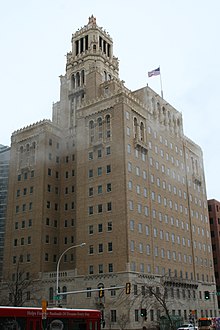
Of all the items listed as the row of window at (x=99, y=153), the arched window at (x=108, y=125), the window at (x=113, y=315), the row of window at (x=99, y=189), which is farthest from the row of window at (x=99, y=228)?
the arched window at (x=108, y=125)

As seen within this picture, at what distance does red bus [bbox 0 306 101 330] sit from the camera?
27891 millimetres

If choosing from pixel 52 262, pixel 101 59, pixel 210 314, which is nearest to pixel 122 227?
pixel 52 262

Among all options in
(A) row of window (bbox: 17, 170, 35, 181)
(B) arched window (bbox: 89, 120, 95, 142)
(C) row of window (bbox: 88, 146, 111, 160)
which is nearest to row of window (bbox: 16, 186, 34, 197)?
(A) row of window (bbox: 17, 170, 35, 181)

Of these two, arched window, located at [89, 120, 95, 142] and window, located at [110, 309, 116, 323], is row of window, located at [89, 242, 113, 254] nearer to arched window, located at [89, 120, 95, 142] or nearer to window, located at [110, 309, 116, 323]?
window, located at [110, 309, 116, 323]

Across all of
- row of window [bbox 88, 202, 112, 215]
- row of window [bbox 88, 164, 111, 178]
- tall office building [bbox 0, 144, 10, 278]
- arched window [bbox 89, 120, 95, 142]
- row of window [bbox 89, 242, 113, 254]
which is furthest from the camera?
tall office building [bbox 0, 144, 10, 278]

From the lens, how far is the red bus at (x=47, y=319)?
27.9 meters

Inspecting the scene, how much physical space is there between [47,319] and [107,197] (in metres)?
47.1

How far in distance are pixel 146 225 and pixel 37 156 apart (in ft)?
96.7

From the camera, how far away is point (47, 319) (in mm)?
30188

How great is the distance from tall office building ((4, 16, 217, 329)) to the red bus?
3644 cm

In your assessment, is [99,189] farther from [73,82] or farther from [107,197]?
[73,82]

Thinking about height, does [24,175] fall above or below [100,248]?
above

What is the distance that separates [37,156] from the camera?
91.6m

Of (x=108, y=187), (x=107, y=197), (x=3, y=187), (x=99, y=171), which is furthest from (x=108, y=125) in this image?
(x=3, y=187)
